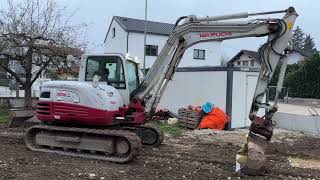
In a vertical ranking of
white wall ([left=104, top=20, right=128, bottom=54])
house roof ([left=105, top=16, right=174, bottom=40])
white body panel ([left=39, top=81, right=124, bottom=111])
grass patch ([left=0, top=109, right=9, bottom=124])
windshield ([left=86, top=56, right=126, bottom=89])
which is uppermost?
house roof ([left=105, top=16, right=174, bottom=40])

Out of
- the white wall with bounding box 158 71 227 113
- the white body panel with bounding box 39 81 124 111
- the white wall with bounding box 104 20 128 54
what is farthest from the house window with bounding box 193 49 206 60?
the white body panel with bounding box 39 81 124 111

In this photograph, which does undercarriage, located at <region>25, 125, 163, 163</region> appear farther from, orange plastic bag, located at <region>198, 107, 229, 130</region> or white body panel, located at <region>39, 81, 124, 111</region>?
orange plastic bag, located at <region>198, 107, 229, 130</region>

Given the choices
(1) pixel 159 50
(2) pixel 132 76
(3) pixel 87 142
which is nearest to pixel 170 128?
(2) pixel 132 76

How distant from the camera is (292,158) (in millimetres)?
11945

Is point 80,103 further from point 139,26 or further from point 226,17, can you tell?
point 139,26

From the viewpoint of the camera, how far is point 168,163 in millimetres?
10398

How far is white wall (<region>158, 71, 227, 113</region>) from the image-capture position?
740 inches

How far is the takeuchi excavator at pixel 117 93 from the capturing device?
10.1m

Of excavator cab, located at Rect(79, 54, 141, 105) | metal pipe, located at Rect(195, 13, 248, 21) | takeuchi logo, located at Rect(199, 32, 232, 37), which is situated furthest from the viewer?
excavator cab, located at Rect(79, 54, 141, 105)

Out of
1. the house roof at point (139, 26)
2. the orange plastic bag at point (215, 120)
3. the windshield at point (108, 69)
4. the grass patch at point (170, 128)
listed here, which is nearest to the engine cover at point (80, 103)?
the windshield at point (108, 69)

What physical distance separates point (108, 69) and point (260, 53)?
356 cm

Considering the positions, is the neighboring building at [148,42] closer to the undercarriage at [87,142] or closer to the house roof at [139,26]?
the house roof at [139,26]

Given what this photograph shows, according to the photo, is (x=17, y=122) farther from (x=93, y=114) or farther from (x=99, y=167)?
(x=99, y=167)

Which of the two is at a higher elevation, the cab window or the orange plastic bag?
the cab window
